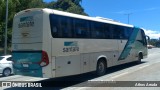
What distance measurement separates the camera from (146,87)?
1183cm

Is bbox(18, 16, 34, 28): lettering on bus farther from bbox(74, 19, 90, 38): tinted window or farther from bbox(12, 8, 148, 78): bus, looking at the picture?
bbox(74, 19, 90, 38): tinted window

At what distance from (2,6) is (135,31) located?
20525 mm

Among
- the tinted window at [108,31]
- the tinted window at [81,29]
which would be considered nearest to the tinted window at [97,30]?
the tinted window at [108,31]

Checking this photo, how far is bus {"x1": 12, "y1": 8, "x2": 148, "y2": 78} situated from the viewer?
12266mm

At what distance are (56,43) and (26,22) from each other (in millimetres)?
1663

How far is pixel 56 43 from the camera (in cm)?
1258

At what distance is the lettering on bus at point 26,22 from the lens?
12.8 m

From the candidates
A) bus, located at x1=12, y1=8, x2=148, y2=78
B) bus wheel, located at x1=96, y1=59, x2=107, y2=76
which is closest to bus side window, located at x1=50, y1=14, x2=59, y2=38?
bus, located at x1=12, y1=8, x2=148, y2=78

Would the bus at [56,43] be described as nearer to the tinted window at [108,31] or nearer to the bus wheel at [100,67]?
the bus wheel at [100,67]

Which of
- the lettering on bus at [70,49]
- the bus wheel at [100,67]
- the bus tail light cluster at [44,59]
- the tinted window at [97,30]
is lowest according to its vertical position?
Result: the bus wheel at [100,67]

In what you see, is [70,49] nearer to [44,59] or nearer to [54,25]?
[54,25]

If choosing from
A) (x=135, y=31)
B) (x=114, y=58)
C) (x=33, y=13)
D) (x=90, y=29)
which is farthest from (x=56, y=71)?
(x=135, y=31)

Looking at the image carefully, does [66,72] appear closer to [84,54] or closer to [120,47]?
[84,54]

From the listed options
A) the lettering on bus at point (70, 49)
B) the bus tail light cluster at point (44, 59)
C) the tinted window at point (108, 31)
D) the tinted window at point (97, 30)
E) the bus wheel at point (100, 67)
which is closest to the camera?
the bus tail light cluster at point (44, 59)
